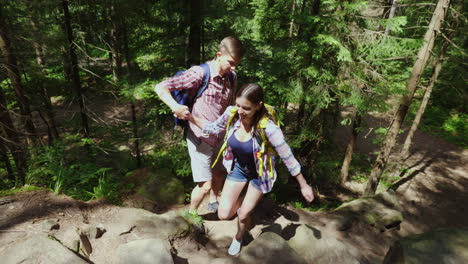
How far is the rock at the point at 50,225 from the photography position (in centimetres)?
350

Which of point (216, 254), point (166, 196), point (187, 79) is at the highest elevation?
point (187, 79)

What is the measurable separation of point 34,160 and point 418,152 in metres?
18.7

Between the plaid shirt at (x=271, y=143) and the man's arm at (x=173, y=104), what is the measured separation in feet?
1.60

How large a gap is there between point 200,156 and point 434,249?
353 centimetres

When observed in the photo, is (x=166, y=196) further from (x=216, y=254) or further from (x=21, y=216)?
(x=21, y=216)

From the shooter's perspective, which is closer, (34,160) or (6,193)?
(6,193)

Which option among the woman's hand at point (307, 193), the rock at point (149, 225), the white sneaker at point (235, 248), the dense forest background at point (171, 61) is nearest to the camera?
the woman's hand at point (307, 193)

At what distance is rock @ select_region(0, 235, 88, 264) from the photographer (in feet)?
9.06

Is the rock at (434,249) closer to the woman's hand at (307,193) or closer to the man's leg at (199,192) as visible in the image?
the woman's hand at (307,193)

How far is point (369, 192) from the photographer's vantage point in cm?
945

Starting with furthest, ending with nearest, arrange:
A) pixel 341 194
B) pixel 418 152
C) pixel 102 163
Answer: pixel 418 152 < pixel 341 194 < pixel 102 163

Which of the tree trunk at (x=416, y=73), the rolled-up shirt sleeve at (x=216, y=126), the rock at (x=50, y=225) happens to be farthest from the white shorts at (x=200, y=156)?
the tree trunk at (x=416, y=73)

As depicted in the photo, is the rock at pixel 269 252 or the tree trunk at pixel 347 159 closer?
the rock at pixel 269 252

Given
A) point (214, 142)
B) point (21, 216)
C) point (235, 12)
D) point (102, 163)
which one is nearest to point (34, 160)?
point (21, 216)
